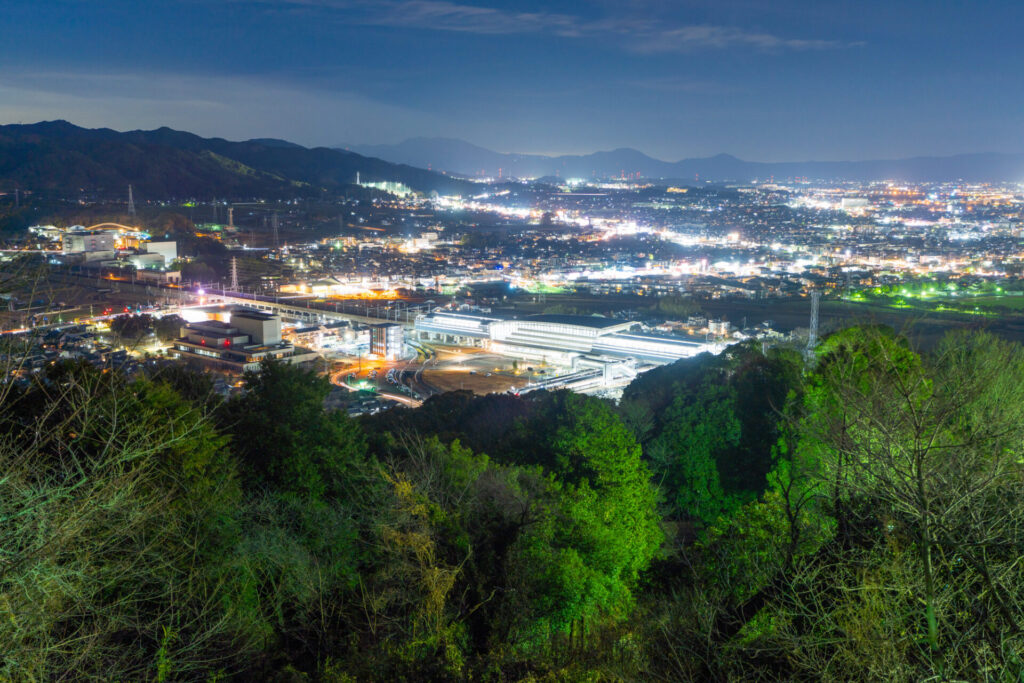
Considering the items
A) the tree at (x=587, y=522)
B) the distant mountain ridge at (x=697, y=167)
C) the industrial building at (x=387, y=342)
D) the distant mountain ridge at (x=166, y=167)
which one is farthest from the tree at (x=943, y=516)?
the distant mountain ridge at (x=697, y=167)

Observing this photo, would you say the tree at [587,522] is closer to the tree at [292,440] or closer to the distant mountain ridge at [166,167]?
the tree at [292,440]

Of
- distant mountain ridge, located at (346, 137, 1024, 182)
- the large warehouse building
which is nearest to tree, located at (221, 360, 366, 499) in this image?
the large warehouse building

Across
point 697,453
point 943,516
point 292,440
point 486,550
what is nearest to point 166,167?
point 292,440

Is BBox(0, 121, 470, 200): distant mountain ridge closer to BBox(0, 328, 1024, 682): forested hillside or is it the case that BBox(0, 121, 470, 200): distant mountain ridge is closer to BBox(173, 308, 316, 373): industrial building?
BBox(173, 308, 316, 373): industrial building

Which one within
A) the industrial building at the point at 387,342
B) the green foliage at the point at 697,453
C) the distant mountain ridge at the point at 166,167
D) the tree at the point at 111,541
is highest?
the distant mountain ridge at the point at 166,167

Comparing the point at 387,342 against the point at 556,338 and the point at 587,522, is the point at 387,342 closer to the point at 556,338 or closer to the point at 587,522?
the point at 556,338

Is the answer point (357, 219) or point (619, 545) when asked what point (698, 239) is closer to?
point (357, 219)
